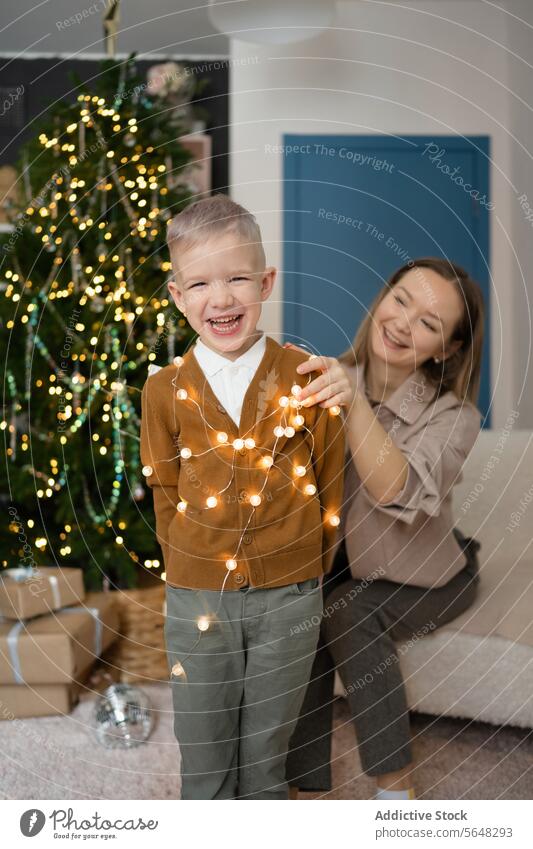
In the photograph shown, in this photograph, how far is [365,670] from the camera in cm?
120

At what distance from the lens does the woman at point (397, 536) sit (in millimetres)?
1175

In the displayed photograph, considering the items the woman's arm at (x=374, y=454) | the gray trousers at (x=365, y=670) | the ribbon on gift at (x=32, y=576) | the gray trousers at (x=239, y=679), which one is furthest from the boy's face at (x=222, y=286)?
the ribbon on gift at (x=32, y=576)

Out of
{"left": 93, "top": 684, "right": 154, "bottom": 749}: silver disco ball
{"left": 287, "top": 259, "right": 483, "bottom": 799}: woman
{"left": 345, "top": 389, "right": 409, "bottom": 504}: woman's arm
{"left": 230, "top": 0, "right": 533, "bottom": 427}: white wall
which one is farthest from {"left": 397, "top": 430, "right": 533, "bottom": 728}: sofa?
{"left": 230, "top": 0, "right": 533, "bottom": 427}: white wall

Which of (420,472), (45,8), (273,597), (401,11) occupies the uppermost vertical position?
(401,11)

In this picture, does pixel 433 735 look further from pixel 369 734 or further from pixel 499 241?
pixel 499 241

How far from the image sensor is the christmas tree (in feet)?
5.44

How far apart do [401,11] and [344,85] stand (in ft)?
0.84

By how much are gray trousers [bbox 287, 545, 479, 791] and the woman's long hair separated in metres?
0.31

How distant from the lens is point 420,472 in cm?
110

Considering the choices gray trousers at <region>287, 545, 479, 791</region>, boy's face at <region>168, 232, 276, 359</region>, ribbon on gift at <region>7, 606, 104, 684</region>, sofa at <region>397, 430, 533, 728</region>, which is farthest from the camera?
ribbon on gift at <region>7, 606, 104, 684</region>

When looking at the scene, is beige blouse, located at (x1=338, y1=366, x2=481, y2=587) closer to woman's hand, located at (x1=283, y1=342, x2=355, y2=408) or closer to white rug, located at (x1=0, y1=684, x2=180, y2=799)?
woman's hand, located at (x1=283, y1=342, x2=355, y2=408)

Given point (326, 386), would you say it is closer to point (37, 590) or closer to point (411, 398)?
point (411, 398)

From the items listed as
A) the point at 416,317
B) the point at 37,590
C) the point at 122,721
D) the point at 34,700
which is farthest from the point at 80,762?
the point at 416,317
